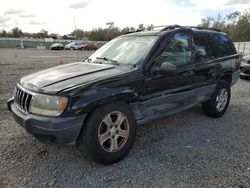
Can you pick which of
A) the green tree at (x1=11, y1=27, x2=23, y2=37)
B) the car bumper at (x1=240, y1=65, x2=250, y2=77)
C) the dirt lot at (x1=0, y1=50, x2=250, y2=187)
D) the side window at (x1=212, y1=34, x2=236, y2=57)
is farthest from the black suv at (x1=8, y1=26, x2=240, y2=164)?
the green tree at (x1=11, y1=27, x2=23, y2=37)

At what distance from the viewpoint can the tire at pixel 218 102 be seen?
4.82 metres

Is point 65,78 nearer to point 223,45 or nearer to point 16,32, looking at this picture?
point 223,45

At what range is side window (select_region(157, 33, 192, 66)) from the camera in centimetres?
370

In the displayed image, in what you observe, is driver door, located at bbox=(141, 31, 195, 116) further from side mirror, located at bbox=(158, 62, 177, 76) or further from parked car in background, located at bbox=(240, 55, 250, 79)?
parked car in background, located at bbox=(240, 55, 250, 79)

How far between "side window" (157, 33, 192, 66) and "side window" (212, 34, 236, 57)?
0.96 metres

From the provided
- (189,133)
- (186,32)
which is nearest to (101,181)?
(189,133)

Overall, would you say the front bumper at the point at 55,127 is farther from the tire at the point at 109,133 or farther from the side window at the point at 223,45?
the side window at the point at 223,45

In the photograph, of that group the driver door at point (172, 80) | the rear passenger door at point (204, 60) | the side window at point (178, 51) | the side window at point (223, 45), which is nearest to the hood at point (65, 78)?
the driver door at point (172, 80)

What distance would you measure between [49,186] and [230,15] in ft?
215

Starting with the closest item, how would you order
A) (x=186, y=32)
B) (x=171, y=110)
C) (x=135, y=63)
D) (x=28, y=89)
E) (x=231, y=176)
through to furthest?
1. (x=231, y=176)
2. (x=28, y=89)
3. (x=135, y=63)
4. (x=171, y=110)
5. (x=186, y=32)

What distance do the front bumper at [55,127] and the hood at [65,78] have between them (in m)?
0.34

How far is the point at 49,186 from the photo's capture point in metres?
2.69

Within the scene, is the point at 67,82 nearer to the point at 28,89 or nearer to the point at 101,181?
the point at 28,89

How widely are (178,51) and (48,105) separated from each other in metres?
2.30
